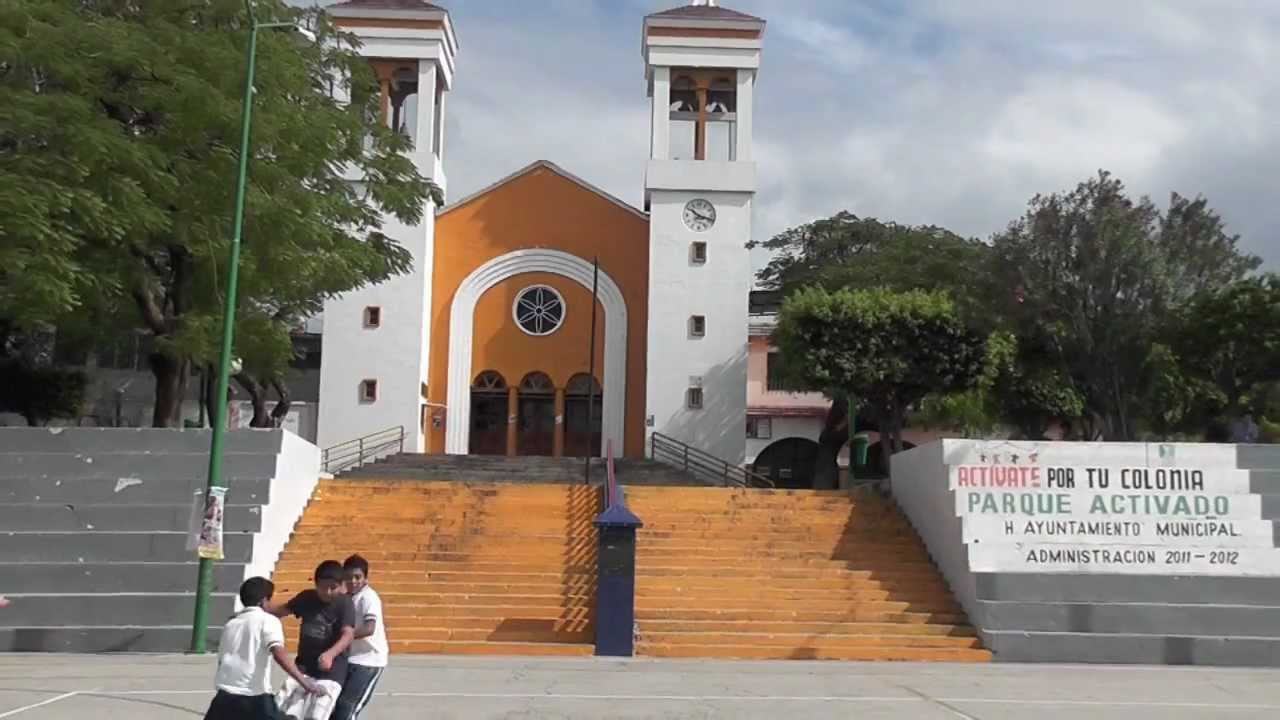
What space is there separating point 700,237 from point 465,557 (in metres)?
18.7

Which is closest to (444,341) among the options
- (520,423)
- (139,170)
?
(520,423)

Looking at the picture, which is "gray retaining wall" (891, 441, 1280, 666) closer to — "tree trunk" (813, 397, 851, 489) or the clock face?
the clock face

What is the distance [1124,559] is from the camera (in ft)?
60.1

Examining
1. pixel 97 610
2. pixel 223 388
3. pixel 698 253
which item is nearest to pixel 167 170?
pixel 223 388

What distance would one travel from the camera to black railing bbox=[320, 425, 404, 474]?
34.0 metres

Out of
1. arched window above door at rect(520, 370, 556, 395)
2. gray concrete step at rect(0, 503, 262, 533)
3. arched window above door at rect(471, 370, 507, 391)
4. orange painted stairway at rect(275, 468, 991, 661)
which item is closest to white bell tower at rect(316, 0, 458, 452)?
arched window above door at rect(471, 370, 507, 391)

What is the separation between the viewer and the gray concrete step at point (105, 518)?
1783 centimetres

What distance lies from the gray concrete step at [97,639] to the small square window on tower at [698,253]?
22.2 m

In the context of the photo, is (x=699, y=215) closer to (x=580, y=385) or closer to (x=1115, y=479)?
(x=580, y=385)

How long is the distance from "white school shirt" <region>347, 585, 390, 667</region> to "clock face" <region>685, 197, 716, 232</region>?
29.1 m

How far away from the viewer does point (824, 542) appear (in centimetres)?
2072

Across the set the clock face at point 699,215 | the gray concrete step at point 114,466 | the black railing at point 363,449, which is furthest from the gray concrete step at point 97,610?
the clock face at point 699,215

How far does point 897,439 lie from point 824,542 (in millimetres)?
12663

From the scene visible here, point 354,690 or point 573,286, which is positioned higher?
point 573,286
